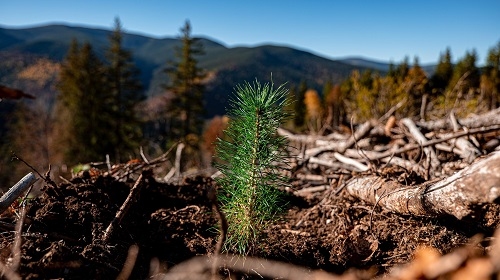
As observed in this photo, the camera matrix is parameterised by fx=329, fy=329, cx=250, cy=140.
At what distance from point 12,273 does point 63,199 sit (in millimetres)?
987

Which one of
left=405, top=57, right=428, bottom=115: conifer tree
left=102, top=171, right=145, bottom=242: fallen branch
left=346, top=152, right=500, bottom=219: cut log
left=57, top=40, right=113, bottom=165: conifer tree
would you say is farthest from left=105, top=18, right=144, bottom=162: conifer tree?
left=346, top=152, right=500, bottom=219: cut log

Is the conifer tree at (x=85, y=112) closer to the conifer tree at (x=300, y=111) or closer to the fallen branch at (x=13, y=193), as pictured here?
the fallen branch at (x=13, y=193)

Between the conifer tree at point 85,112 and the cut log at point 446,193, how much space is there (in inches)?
871

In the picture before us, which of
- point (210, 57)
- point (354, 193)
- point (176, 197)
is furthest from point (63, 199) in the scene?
point (210, 57)

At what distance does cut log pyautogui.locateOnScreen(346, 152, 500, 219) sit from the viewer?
1461mm

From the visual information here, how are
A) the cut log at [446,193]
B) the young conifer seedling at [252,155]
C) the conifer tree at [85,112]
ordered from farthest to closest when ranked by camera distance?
1. the conifer tree at [85,112]
2. the young conifer seedling at [252,155]
3. the cut log at [446,193]

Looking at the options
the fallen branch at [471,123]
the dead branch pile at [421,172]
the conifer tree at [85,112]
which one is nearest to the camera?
the dead branch pile at [421,172]

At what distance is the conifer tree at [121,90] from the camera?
23.0 m

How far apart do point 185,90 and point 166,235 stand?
77.5 feet

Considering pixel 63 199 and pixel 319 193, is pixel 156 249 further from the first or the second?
pixel 319 193

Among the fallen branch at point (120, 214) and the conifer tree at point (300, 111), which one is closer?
the fallen branch at point (120, 214)

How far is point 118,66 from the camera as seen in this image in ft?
78.3

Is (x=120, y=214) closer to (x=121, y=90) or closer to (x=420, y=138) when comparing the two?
(x=420, y=138)

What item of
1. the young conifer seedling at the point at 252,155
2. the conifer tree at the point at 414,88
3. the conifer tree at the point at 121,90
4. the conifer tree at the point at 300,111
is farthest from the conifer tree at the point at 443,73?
the young conifer seedling at the point at 252,155
